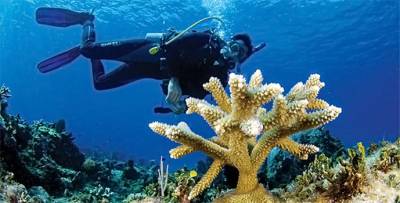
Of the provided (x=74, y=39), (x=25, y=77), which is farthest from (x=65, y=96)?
(x=74, y=39)

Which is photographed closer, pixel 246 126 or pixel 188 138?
pixel 246 126

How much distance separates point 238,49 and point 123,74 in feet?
13.8

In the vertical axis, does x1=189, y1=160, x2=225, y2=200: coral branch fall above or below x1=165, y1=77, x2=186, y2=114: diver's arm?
below

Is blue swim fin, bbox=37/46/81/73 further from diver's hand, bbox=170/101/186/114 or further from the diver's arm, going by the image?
diver's hand, bbox=170/101/186/114

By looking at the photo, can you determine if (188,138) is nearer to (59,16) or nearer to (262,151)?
(262,151)

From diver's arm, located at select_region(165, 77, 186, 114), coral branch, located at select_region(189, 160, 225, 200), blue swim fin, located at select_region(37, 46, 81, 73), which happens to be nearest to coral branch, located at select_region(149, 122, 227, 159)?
coral branch, located at select_region(189, 160, 225, 200)

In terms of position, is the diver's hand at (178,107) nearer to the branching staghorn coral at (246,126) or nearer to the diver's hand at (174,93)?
the diver's hand at (174,93)

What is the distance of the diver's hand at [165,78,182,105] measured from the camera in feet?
22.5

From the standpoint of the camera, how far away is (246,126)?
2.95 metres

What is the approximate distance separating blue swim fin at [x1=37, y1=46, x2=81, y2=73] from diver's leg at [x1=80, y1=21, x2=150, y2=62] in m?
0.44

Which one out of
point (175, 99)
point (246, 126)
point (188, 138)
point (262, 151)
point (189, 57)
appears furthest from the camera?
point (189, 57)

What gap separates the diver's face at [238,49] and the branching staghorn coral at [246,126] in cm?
367

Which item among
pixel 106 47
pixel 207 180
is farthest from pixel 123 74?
pixel 207 180

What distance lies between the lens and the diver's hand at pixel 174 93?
6871mm
